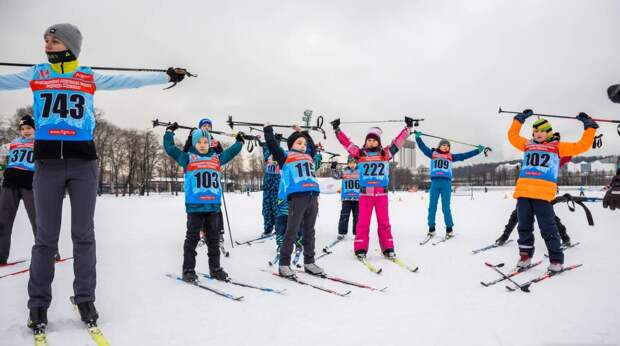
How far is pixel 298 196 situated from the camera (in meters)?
5.21

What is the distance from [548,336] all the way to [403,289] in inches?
66.6

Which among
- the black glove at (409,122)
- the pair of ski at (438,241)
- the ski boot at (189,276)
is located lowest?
the pair of ski at (438,241)

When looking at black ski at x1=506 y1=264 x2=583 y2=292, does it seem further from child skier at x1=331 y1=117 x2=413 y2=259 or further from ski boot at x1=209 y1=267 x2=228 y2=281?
ski boot at x1=209 y1=267 x2=228 y2=281

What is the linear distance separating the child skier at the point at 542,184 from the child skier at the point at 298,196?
3124mm

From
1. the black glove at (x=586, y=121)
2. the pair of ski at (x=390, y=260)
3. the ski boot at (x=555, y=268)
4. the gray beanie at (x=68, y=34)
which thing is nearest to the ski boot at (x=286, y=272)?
the pair of ski at (x=390, y=260)

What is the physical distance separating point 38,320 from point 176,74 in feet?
8.37

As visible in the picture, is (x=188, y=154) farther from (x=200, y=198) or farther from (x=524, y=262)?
(x=524, y=262)

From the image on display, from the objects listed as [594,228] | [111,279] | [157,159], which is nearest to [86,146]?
[111,279]

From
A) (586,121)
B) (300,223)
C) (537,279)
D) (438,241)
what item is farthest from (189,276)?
(586,121)

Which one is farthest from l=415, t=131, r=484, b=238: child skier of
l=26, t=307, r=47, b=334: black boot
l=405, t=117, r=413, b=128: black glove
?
l=26, t=307, r=47, b=334: black boot

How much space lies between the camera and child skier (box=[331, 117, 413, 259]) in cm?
634

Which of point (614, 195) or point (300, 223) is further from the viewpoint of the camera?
point (300, 223)

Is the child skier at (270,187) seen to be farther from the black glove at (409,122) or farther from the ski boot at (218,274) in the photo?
the ski boot at (218,274)

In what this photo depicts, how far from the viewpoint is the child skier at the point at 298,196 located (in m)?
5.10
